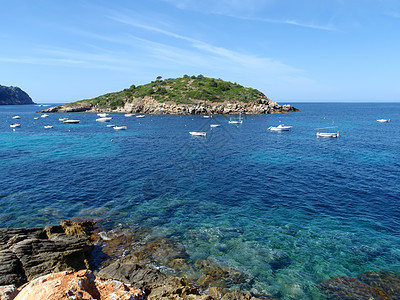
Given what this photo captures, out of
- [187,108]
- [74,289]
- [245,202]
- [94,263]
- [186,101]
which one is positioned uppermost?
[186,101]

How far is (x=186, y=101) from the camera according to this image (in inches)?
6334

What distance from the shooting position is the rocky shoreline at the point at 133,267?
46.8 feet

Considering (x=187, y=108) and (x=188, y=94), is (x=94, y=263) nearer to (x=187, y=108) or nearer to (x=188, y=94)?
(x=187, y=108)

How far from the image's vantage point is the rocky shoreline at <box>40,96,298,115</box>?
154 meters

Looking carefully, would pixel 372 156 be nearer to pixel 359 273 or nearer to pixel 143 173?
pixel 359 273

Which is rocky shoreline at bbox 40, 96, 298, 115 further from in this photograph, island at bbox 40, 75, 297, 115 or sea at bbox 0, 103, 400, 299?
sea at bbox 0, 103, 400, 299

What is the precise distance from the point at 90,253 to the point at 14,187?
21890 mm

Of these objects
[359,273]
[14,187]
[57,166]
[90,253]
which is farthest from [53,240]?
[57,166]

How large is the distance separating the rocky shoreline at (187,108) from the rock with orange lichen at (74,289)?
482 ft

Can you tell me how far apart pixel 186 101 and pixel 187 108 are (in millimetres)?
9266

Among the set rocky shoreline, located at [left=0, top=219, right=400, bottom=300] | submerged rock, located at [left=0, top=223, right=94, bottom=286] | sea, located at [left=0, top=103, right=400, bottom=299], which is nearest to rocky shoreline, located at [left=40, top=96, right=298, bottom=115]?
sea, located at [left=0, top=103, right=400, bottom=299]

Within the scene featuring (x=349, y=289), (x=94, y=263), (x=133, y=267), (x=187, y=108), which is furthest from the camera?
(x=187, y=108)

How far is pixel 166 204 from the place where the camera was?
27750mm

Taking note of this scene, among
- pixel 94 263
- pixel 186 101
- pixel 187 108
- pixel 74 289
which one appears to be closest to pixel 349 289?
pixel 74 289
